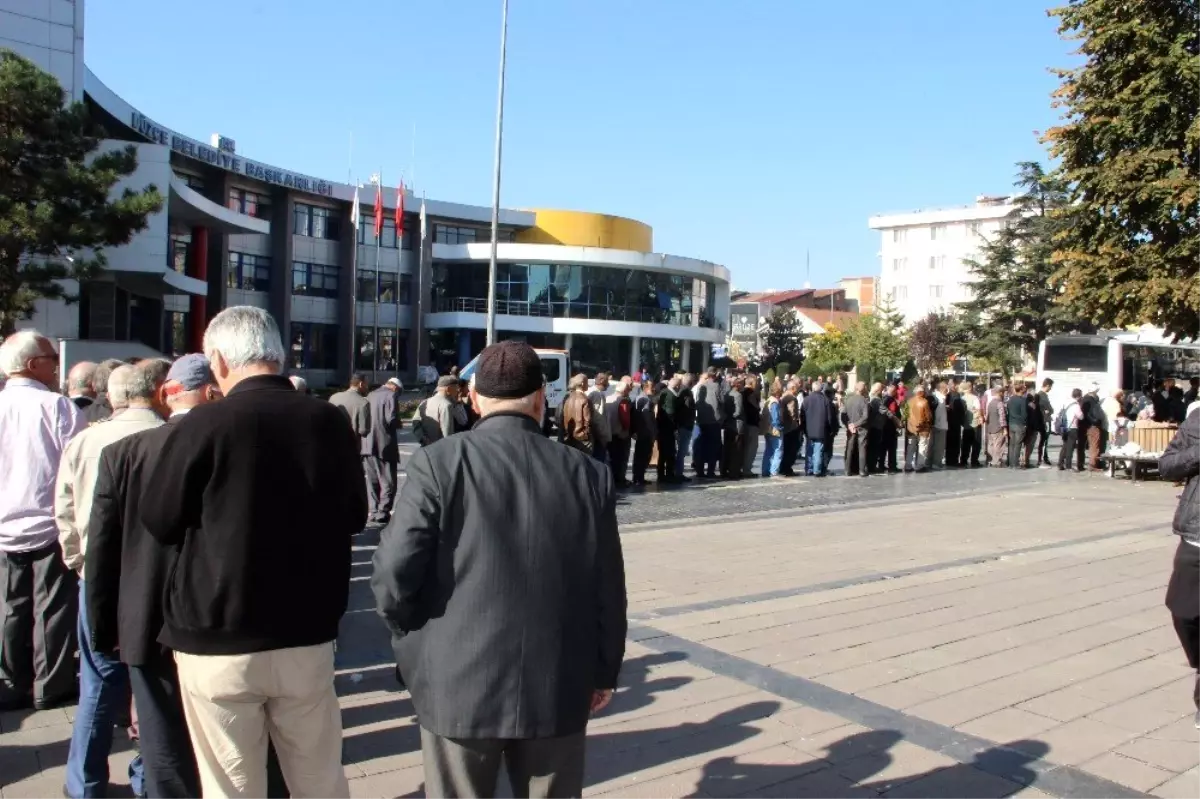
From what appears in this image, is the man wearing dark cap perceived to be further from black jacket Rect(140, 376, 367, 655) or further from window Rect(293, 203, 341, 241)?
window Rect(293, 203, 341, 241)

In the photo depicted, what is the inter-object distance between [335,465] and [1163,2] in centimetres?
2154

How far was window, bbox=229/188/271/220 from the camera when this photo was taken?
47.0 meters

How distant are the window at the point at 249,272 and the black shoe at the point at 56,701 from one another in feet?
149

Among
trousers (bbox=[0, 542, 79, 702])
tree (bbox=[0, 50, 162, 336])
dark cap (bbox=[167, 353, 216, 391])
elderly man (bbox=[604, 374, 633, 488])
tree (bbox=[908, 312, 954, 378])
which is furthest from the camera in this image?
tree (bbox=[908, 312, 954, 378])

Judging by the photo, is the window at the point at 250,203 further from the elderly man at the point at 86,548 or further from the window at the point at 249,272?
the elderly man at the point at 86,548

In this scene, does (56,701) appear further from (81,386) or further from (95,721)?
(81,386)

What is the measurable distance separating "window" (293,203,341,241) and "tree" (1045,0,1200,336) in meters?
39.4

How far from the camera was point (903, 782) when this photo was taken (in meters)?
4.50

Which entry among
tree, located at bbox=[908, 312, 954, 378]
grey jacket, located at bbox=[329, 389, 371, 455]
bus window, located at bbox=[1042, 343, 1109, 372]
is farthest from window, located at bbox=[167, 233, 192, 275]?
tree, located at bbox=[908, 312, 954, 378]

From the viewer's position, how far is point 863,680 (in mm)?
5977

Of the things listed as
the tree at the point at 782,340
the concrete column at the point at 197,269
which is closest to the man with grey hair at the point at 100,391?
the concrete column at the point at 197,269

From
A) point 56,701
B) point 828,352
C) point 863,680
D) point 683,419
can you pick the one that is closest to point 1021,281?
point 828,352

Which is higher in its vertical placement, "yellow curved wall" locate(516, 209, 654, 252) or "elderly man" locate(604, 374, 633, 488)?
"yellow curved wall" locate(516, 209, 654, 252)

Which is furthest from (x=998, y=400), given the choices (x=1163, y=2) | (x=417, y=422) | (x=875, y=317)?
(x=875, y=317)
